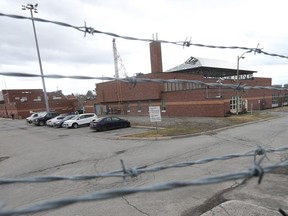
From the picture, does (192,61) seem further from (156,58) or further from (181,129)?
(181,129)

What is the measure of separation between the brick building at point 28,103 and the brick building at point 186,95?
20160 mm

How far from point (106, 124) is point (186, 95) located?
12706 mm

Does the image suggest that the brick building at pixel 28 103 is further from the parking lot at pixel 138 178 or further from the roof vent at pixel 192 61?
the parking lot at pixel 138 178

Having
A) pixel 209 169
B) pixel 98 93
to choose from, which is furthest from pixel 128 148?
pixel 98 93

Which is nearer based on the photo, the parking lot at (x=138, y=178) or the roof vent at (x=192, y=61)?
the parking lot at (x=138, y=178)

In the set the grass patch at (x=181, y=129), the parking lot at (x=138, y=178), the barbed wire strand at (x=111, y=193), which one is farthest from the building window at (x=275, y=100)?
the barbed wire strand at (x=111, y=193)

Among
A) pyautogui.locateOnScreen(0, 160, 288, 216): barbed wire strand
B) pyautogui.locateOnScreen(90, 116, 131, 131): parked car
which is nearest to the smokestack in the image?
pyautogui.locateOnScreen(90, 116, 131, 131): parked car

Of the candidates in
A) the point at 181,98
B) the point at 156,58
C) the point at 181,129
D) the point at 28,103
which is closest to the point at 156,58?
the point at 156,58

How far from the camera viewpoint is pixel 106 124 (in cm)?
2297

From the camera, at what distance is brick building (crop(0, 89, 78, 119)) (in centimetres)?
6019

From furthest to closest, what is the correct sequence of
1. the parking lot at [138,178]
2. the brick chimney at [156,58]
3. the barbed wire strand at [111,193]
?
the brick chimney at [156,58] → the parking lot at [138,178] → the barbed wire strand at [111,193]

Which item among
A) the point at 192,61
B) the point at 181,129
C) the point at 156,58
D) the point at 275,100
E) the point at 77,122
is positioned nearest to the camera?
the point at 181,129

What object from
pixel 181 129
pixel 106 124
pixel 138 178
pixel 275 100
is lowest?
pixel 275 100

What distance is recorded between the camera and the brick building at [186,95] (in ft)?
96.1
